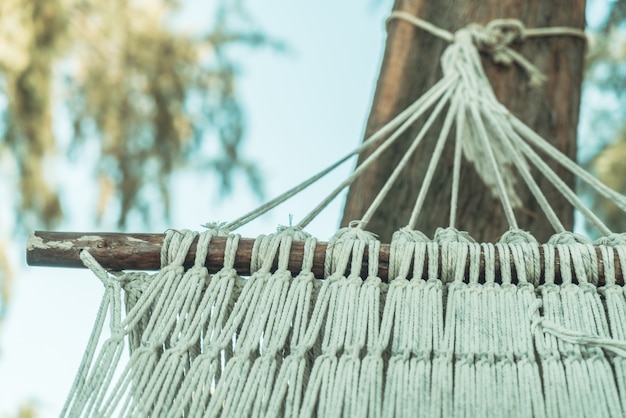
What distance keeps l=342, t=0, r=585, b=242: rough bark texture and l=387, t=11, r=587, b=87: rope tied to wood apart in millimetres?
16

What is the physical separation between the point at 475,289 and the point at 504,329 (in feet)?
0.18

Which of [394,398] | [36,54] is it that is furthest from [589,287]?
[36,54]

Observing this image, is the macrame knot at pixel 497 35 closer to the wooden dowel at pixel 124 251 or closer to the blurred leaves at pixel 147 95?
the wooden dowel at pixel 124 251

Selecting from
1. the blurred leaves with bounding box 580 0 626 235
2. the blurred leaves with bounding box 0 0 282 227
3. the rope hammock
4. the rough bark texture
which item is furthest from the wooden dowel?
the blurred leaves with bounding box 0 0 282 227

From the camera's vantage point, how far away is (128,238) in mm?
927

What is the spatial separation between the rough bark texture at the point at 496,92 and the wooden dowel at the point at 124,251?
0.49 m

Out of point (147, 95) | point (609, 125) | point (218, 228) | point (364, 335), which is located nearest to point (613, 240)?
point (364, 335)

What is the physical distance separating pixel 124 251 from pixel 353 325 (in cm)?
25

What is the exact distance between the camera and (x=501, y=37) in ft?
4.93

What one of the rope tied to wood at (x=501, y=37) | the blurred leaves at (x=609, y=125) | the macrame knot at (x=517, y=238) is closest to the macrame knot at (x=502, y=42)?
the rope tied to wood at (x=501, y=37)

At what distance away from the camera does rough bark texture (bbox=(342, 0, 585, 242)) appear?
1.41m

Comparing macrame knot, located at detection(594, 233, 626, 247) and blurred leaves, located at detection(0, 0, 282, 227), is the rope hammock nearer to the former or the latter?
macrame knot, located at detection(594, 233, 626, 247)

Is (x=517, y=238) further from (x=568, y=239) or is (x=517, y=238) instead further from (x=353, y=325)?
(x=353, y=325)

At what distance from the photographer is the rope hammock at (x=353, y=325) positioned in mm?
782
